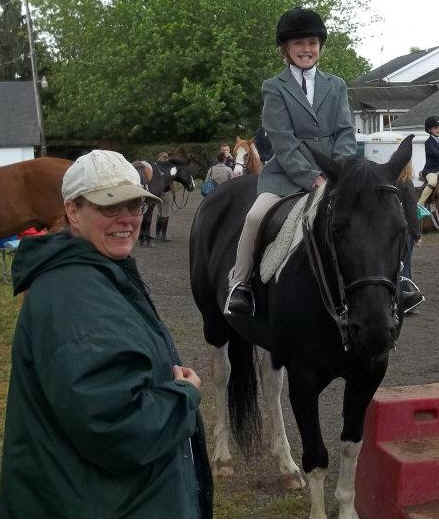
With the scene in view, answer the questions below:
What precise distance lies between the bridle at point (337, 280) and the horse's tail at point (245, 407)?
1485 mm

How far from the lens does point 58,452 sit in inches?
72.9

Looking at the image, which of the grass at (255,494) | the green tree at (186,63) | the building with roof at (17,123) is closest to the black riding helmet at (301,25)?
the grass at (255,494)

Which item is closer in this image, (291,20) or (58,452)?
(58,452)

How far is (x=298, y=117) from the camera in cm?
463

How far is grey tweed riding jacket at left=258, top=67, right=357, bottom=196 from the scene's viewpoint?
15.0ft

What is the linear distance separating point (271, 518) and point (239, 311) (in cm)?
122

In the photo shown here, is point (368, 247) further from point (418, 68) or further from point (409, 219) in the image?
point (418, 68)

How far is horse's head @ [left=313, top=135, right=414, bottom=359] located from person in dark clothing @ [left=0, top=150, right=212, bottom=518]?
1466mm

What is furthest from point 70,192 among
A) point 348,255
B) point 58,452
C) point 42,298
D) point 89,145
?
point 89,145

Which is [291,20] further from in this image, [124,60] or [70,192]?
[124,60]

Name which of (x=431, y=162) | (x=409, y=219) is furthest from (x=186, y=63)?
(x=409, y=219)

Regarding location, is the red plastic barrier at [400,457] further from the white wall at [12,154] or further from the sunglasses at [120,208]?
the white wall at [12,154]

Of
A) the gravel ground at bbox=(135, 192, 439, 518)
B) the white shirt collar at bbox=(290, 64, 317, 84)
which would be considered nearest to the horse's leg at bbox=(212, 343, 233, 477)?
the gravel ground at bbox=(135, 192, 439, 518)

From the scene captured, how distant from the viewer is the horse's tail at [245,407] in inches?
199
